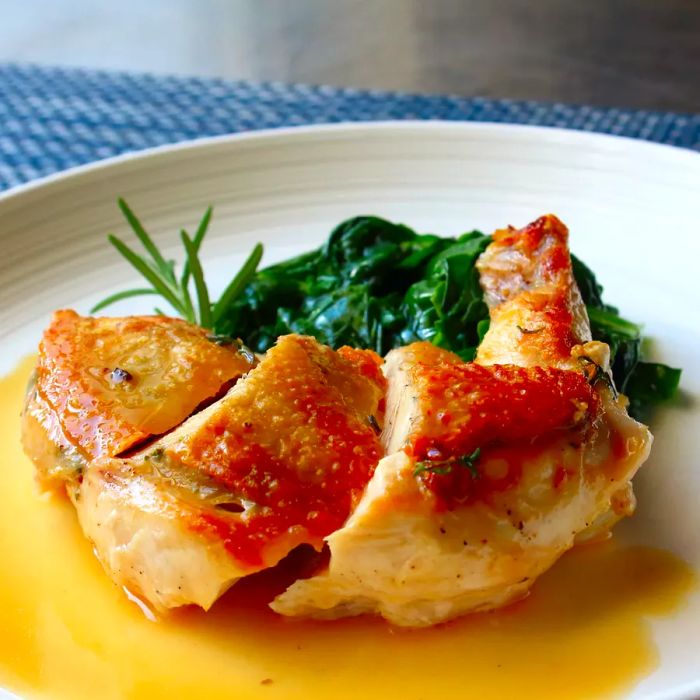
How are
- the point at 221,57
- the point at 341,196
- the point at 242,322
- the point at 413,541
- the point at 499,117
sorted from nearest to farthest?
the point at 413,541 < the point at 242,322 < the point at 341,196 < the point at 499,117 < the point at 221,57

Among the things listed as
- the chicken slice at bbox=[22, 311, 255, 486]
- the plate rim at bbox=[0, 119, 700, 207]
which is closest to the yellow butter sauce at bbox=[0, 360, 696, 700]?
the chicken slice at bbox=[22, 311, 255, 486]

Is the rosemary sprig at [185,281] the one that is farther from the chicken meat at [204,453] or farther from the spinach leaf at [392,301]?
the chicken meat at [204,453]

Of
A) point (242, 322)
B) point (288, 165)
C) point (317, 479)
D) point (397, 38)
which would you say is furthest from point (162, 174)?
point (397, 38)

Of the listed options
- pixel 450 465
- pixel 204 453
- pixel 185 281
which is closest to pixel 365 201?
pixel 185 281

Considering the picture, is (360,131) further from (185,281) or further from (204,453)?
(204,453)

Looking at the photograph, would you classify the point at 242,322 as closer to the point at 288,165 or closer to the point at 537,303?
the point at 288,165
